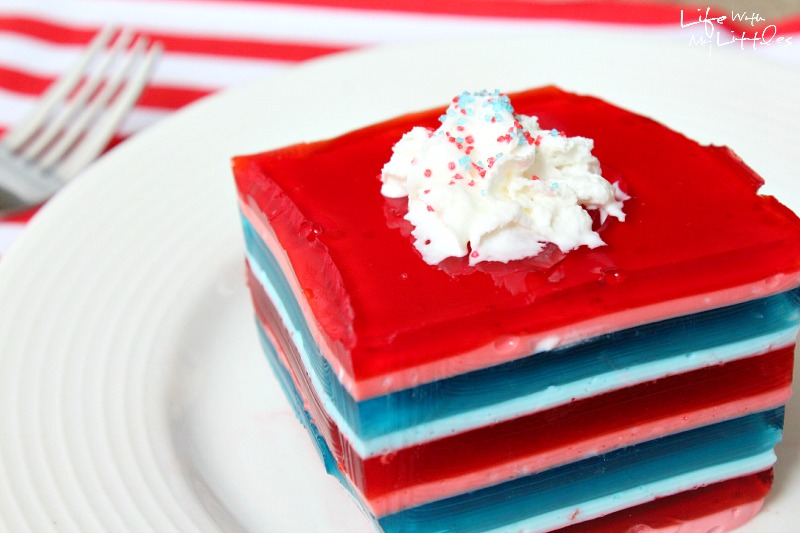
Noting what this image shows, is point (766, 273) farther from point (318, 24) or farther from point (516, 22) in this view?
point (318, 24)

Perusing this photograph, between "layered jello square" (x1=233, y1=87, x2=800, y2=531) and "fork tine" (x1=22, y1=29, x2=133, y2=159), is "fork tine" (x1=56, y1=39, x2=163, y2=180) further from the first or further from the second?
"layered jello square" (x1=233, y1=87, x2=800, y2=531)

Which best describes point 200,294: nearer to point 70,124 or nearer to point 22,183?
point 22,183

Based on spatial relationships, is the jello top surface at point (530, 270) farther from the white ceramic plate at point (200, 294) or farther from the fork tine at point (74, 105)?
the fork tine at point (74, 105)

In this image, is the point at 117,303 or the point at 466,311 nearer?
the point at 466,311

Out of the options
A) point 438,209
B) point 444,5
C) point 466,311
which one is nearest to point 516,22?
point 444,5

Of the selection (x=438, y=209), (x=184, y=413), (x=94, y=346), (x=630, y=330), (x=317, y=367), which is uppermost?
(x=438, y=209)
